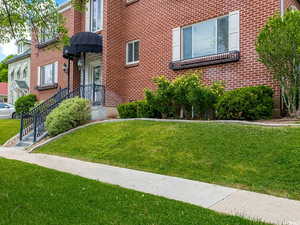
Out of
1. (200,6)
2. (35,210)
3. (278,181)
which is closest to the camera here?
(35,210)

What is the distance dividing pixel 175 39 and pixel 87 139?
5.84 m

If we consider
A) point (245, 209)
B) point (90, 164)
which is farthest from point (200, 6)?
point (245, 209)

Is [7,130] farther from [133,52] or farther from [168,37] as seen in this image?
[168,37]

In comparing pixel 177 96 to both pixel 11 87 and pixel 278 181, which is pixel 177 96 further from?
pixel 11 87

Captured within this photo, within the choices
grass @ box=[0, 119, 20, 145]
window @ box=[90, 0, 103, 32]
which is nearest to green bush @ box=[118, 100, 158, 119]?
grass @ box=[0, 119, 20, 145]

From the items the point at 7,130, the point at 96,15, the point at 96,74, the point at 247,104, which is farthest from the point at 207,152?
the point at 96,15

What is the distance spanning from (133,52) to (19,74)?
16.7 m

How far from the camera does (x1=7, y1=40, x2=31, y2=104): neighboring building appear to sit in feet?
79.7

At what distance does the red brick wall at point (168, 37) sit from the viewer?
9.88 meters

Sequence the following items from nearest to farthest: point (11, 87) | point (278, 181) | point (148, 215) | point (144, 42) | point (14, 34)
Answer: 1. point (148, 215)
2. point (278, 181)
3. point (14, 34)
4. point (144, 42)
5. point (11, 87)

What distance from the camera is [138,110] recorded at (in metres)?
11.1

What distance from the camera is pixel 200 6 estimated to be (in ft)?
38.0

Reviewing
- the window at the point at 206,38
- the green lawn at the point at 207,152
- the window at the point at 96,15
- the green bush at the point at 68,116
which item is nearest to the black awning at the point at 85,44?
the window at the point at 96,15

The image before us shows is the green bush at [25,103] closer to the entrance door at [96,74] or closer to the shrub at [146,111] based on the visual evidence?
the entrance door at [96,74]
